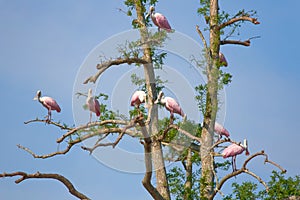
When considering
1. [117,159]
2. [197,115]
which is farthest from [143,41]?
[117,159]

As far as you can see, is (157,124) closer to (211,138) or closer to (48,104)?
(211,138)

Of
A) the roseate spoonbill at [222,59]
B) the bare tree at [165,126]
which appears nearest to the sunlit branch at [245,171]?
the bare tree at [165,126]

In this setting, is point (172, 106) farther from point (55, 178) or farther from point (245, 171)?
point (55, 178)

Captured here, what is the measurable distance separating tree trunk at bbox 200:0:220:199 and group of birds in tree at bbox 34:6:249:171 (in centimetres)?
19

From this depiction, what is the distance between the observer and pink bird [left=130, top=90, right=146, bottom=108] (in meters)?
10.7

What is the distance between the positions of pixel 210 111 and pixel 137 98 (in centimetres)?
151

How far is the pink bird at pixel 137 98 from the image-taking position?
10670 millimetres

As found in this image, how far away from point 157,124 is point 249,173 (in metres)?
1.84

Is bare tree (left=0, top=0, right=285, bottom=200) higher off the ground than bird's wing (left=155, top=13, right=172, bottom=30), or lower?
lower

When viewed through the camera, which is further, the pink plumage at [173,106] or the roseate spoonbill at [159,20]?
the roseate spoonbill at [159,20]

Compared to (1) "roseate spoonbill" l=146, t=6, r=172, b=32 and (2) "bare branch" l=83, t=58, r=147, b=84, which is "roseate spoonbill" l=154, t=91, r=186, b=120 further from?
(1) "roseate spoonbill" l=146, t=6, r=172, b=32

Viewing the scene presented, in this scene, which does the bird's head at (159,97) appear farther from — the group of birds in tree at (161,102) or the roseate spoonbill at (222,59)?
the roseate spoonbill at (222,59)

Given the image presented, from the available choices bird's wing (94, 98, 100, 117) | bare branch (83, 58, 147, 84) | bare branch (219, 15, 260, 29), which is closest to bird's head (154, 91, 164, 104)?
bare branch (83, 58, 147, 84)

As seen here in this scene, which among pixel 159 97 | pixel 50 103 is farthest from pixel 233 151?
pixel 50 103
